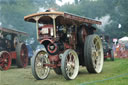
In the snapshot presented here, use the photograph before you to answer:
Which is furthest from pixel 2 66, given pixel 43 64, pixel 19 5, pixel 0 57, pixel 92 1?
pixel 92 1

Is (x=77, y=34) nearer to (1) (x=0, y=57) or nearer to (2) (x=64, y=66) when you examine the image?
(2) (x=64, y=66)

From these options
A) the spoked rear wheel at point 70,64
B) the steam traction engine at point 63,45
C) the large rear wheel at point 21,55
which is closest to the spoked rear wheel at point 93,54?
the steam traction engine at point 63,45

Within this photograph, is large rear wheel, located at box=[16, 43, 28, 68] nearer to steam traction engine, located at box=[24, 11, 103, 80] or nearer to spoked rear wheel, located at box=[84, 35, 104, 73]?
steam traction engine, located at box=[24, 11, 103, 80]

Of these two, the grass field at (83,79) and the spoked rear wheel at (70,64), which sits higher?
the spoked rear wheel at (70,64)

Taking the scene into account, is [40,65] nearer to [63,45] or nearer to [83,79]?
[63,45]

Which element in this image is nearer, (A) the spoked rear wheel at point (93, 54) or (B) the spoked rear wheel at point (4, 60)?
(A) the spoked rear wheel at point (93, 54)

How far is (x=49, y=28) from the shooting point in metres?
5.50

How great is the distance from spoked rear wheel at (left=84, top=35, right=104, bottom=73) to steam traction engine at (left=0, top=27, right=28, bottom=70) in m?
3.59

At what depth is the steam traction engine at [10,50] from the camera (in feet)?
27.7

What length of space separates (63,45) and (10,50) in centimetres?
426

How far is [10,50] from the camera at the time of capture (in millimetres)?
9383

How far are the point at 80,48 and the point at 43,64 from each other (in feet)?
4.34

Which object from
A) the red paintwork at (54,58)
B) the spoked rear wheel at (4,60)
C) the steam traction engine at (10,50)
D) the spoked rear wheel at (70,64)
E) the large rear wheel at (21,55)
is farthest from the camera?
the large rear wheel at (21,55)

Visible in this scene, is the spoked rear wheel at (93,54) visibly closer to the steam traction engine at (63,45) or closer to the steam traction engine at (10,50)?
the steam traction engine at (63,45)
